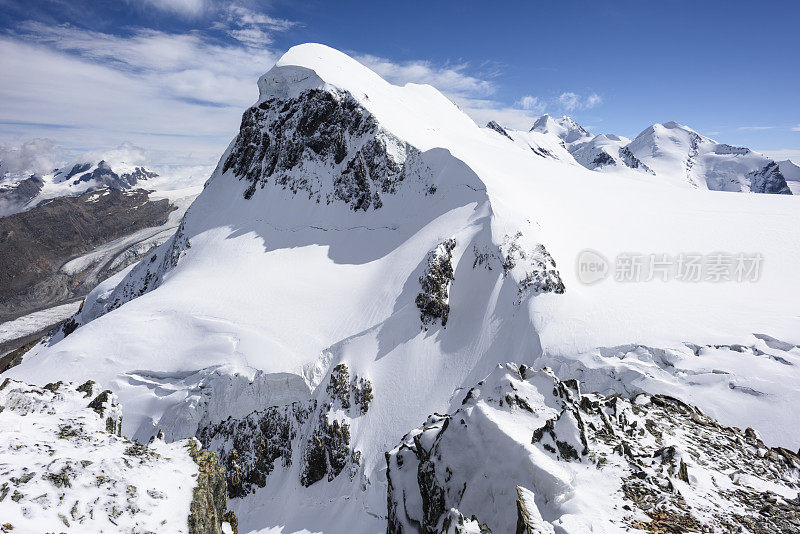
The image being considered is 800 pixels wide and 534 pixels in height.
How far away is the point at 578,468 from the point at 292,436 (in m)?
29.1

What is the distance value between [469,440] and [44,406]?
1477 centimetres

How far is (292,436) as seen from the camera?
1296 inches

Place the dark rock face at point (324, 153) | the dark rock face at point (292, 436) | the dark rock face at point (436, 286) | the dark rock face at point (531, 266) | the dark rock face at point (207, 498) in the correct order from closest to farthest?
the dark rock face at point (207, 498)
the dark rock face at point (531, 266)
the dark rock face at point (292, 436)
the dark rock face at point (436, 286)
the dark rock face at point (324, 153)

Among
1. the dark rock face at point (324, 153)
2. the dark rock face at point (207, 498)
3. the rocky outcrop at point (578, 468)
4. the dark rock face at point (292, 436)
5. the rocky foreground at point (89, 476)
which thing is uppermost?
the dark rock face at point (324, 153)

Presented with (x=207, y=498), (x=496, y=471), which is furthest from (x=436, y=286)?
(x=207, y=498)

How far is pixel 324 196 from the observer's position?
5441cm

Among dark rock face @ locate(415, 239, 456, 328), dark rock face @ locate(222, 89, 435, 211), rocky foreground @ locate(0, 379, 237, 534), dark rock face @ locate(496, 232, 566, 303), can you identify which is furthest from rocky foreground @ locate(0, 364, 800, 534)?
dark rock face @ locate(222, 89, 435, 211)

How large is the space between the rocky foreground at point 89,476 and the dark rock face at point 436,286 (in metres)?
23.7

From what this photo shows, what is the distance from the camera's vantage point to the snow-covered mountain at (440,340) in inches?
426

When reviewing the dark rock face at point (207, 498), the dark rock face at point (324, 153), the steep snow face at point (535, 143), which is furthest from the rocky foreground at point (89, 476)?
the steep snow face at point (535, 143)

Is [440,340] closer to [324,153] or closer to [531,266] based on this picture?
[531,266]

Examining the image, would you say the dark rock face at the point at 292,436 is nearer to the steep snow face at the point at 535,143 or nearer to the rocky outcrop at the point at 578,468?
the rocky outcrop at the point at 578,468

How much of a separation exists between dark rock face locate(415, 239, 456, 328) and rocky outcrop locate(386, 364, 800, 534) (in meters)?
19.8

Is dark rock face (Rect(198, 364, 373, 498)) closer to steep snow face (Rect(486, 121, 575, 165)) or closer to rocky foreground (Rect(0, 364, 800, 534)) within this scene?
rocky foreground (Rect(0, 364, 800, 534))
